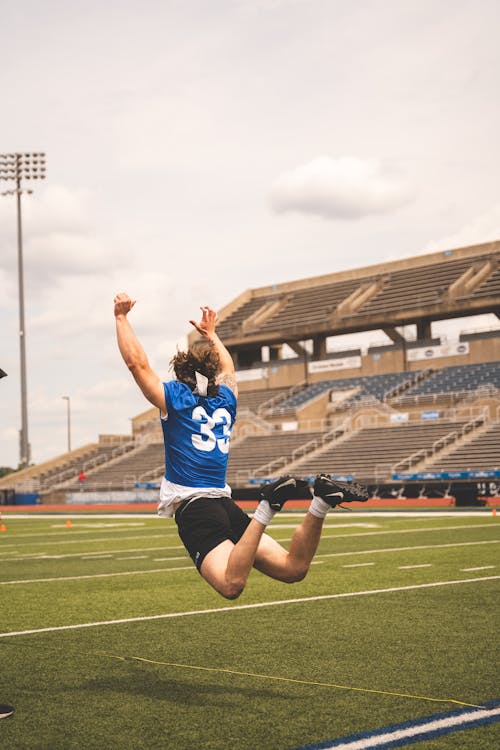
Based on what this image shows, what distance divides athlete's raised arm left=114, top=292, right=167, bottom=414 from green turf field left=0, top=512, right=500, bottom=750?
1651 millimetres

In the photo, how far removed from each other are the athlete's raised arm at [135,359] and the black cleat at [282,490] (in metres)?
0.77

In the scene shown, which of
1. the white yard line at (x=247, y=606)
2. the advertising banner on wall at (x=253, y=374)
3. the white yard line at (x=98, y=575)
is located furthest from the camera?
the advertising banner on wall at (x=253, y=374)

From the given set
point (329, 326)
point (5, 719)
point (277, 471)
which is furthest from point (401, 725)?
point (329, 326)

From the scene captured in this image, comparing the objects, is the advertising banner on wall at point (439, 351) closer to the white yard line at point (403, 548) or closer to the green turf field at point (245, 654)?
the white yard line at point (403, 548)

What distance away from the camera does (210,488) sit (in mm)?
5348

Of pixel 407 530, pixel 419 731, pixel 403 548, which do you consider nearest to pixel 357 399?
pixel 407 530

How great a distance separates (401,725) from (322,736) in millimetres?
423

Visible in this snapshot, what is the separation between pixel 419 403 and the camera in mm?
43906

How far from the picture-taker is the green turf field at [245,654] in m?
4.48

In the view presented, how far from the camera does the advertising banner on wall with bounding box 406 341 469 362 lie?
1820 inches

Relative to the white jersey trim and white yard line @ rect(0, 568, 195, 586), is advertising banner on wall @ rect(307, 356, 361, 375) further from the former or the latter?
the white jersey trim

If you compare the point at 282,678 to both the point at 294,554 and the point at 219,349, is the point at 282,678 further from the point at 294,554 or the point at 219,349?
the point at 219,349

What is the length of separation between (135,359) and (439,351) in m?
43.3

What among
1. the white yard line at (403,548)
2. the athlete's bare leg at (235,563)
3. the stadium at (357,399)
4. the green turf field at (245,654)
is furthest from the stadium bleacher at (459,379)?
the athlete's bare leg at (235,563)
